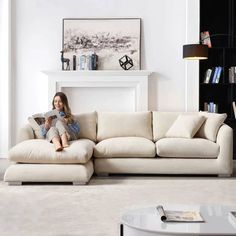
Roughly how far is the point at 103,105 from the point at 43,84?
2.97ft

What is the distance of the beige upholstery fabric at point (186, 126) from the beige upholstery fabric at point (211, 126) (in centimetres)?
8

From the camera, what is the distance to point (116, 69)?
7.64 metres

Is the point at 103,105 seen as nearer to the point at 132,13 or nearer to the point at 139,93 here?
the point at 139,93

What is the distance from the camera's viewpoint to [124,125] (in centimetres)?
701

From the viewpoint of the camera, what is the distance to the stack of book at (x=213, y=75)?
7.51m

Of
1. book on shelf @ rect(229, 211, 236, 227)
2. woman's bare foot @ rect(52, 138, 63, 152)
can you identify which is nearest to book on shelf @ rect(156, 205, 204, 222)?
book on shelf @ rect(229, 211, 236, 227)

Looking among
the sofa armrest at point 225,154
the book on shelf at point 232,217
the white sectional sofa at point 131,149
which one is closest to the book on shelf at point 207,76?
the white sectional sofa at point 131,149

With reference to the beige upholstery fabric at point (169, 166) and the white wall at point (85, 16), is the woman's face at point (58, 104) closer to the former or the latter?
the beige upholstery fabric at point (169, 166)

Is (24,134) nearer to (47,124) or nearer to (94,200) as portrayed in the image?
(47,124)

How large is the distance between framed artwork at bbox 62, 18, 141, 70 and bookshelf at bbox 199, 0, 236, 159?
3.29 ft

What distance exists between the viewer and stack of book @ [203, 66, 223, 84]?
751cm

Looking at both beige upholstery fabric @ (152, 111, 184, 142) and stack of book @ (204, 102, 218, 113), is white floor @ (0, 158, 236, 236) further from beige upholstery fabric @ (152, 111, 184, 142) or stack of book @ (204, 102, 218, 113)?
stack of book @ (204, 102, 218, 113)

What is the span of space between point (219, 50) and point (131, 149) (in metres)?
2.31

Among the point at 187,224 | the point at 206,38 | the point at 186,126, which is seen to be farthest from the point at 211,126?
the point at 187,224
